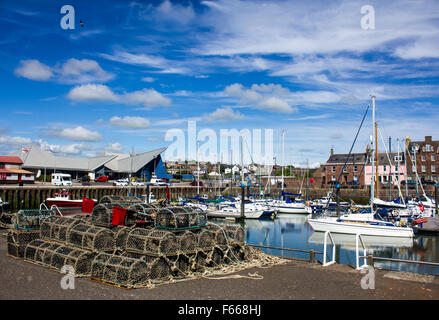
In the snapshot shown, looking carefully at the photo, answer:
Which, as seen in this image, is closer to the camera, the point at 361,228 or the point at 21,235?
the point at 21,235

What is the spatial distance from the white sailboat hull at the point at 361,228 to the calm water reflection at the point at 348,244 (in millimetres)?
413

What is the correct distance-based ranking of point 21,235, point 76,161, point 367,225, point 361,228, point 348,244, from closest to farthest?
1. point 21,235
2. point 348,244
3. point 367,225
4. point 361,228
5. point 76,161

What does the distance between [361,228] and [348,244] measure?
307 cm

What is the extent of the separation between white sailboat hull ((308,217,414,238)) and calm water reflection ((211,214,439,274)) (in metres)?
0.41

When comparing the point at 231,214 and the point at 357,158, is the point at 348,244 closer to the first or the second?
the point at 231,214

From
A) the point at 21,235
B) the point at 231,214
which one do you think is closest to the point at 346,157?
the point at 231,214

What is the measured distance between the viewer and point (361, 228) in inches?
1223

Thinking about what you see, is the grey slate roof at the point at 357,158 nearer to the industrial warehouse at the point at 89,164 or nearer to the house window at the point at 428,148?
the house window at the point at 428,148

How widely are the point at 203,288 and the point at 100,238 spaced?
4219 millimetres

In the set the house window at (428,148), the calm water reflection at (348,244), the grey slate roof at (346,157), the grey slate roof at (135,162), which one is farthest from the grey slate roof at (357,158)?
the grey slate roof at (135,162)

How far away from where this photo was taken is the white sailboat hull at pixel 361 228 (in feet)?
98.1

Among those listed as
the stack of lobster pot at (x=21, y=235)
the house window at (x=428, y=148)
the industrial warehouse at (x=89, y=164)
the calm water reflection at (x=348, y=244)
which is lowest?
the calm water reflection at (x=348, y=244)

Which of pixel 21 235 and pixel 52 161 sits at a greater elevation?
pixel 52 161

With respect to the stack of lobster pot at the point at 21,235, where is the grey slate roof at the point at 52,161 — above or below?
above
